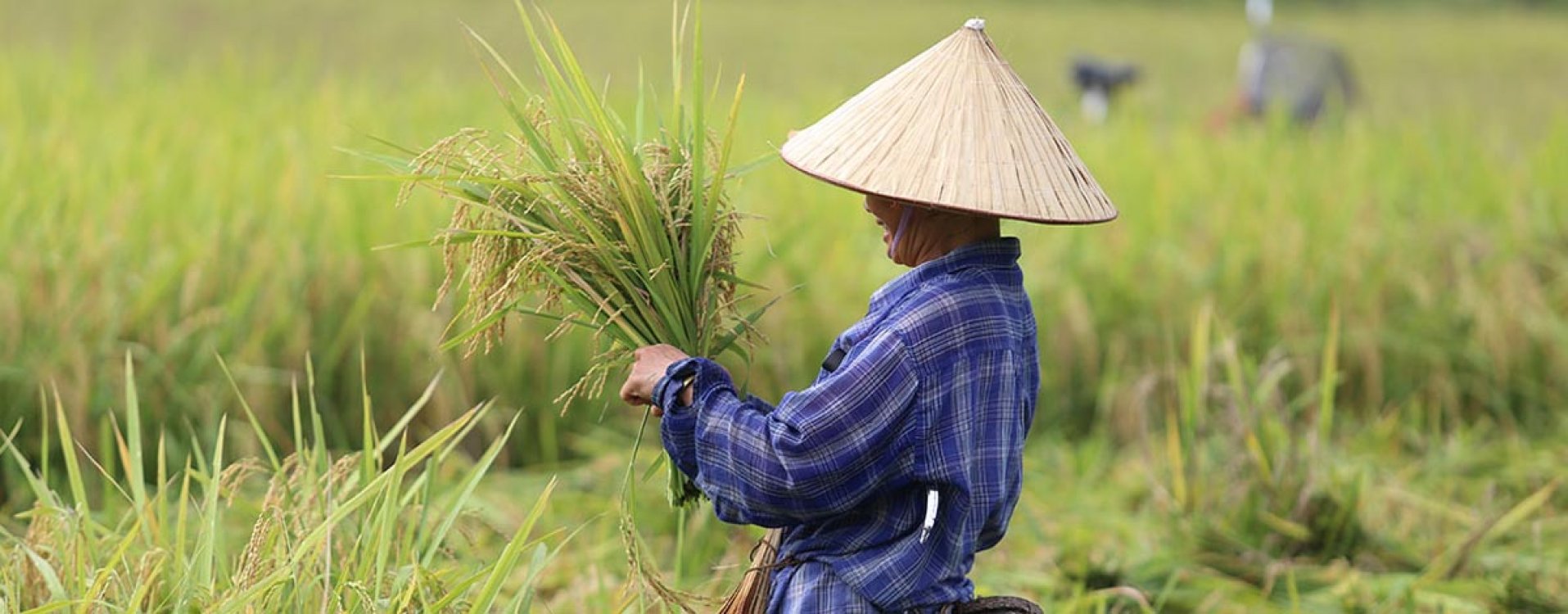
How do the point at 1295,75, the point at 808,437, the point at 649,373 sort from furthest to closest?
the point at 1295,75, the point at 649,373, the point at 808,437

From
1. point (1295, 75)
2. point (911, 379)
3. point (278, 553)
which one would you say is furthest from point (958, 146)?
point (1295, 75)

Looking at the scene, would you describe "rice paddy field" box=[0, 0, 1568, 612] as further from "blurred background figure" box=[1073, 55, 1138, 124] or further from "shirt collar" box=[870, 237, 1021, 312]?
"blurred background figure" box=[1073, 55, 1138, 124]

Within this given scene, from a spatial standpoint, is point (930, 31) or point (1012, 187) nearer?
point (1012, 187)

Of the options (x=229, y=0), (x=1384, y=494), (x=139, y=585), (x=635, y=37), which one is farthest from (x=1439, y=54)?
(x=139, y=585)

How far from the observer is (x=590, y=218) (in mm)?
1744

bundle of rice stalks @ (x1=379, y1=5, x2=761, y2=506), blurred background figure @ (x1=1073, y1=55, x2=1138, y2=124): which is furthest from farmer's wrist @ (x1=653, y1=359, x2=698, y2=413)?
blurred background figure @ (x1=1073, y1=55, x2=1138, y2=124)

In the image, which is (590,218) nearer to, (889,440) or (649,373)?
(649,373)

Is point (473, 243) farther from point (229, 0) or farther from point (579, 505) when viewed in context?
A: point (229, 0)

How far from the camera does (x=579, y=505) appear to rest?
10.3 feet

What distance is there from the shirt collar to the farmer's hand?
0.20m

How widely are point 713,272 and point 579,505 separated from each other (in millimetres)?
1399

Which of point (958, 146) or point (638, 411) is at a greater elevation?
point (958, 146)

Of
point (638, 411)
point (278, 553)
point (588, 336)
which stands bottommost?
point (638, 411)

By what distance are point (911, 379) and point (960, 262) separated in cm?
14
